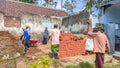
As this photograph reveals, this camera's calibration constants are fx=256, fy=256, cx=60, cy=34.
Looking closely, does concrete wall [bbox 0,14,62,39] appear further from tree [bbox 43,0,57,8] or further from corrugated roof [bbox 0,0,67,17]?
tree [bbox 43,0,57,8]

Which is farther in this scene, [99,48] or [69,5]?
[69,5]

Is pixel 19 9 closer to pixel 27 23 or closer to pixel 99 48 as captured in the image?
pixel 27 23

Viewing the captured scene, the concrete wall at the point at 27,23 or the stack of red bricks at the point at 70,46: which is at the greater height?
the concrete wall at the point at 27,23

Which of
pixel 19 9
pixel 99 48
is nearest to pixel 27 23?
pixel 19 9

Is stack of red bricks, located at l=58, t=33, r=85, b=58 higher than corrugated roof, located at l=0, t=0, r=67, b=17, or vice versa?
corrugated roof, located at l=0, t=0, r=67, b=17

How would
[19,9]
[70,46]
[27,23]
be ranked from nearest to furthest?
1. [70,46]
2. [27,23]
3. [19,9]

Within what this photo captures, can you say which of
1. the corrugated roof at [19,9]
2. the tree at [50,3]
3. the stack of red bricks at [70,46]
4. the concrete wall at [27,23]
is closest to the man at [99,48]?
the stack of red bricks at [70,46]

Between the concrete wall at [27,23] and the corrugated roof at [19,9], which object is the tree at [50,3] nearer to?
the corrugated roof at [19,9]

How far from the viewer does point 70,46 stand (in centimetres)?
1266

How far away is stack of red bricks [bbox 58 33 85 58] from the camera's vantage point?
12.3m

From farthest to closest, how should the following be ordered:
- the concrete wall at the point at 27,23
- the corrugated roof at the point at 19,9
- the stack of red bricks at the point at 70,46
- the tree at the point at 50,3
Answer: the tree at the point at 50,3, the corrugated roof at the point at 19,9, the concrete wall at the point at 27,23, the stack of red bricks at the point at 70,46

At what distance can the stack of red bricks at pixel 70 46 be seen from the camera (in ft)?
40.4

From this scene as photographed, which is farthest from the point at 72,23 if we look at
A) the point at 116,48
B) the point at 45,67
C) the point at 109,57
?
the point at 45,67

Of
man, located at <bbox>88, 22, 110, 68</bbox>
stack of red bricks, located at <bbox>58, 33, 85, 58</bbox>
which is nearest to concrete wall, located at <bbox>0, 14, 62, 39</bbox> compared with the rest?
stack of red bricks, located at <bbox>58, 33, 85, 58</bbox>
